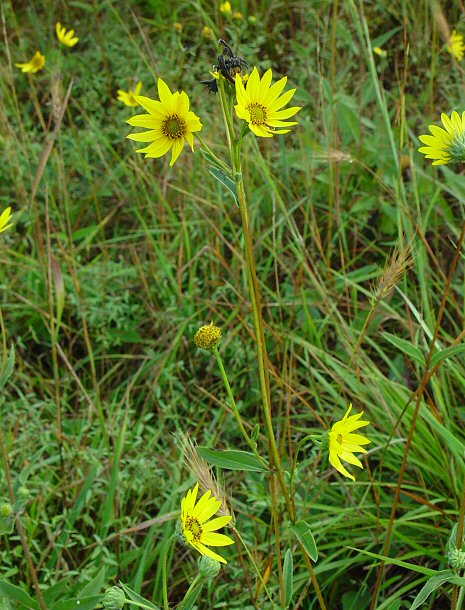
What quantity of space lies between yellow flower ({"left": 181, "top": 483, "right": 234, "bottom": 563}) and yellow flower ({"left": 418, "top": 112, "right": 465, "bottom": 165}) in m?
0.50

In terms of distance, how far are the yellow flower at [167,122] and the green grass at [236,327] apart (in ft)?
1.14

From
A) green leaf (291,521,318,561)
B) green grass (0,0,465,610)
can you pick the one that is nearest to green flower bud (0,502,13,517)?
green grass (0,0,465,610)

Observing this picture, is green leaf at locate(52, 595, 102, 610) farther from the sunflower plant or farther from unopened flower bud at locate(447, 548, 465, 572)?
unopened flower bud at locate(447, 548, 465, 572)

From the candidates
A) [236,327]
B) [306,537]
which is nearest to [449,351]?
[306,537]

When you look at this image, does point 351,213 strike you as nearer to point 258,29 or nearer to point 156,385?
point 156,385

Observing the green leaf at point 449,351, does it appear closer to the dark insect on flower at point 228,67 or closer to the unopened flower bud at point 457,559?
the unopened flower bud at point 457,559

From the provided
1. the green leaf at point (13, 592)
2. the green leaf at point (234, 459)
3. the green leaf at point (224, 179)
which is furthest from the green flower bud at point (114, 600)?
the green leaf at point (224, 179)

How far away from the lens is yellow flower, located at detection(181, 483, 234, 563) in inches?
33.7

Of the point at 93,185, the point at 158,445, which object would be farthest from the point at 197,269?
the point at 158,445

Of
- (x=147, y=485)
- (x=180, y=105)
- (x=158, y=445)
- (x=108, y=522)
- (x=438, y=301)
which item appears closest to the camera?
(x=180, y=105)

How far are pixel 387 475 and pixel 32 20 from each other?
2.33 meters

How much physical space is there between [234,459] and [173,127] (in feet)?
1.34

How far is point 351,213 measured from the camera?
2059 millimetres

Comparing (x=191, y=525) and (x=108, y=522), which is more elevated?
(x=191, y=525)
